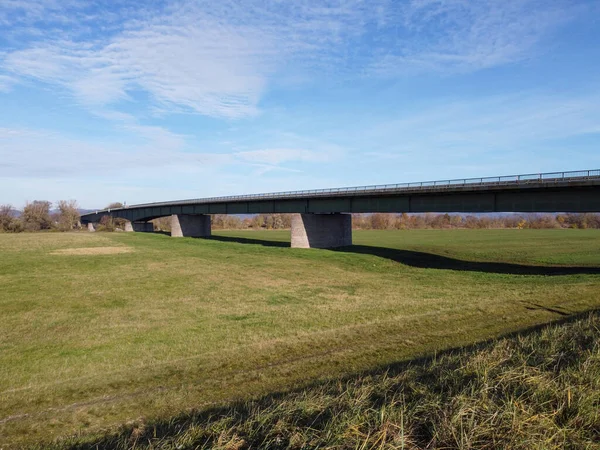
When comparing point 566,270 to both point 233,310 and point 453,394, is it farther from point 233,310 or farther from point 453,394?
point 453,394

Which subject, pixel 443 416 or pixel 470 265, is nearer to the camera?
pixel 443 416

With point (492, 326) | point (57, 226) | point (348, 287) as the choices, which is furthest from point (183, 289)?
point (57, 226)

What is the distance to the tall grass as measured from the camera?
425cm

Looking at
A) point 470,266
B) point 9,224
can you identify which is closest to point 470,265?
point 470,266

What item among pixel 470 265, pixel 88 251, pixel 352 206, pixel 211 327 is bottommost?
pixel 470 265

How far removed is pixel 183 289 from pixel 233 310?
254 inches

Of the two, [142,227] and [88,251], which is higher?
[142,227]

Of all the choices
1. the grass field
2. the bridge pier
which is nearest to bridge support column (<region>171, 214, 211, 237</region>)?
the bridge pier

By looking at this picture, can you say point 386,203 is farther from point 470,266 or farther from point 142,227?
point 142,227

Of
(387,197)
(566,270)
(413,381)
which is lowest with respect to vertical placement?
(566,270)

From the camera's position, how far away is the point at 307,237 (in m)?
52.0

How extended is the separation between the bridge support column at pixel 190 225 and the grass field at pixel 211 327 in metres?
48.4

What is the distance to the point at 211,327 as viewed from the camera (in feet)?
50.4

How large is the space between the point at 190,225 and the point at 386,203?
49.3 m
